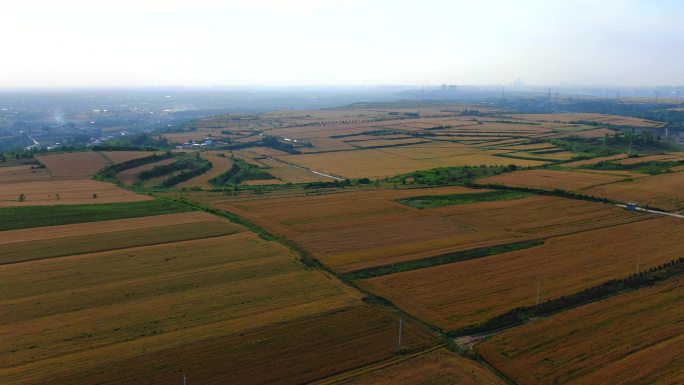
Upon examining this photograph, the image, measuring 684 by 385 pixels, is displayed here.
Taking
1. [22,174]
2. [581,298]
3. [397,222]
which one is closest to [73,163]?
[22,174]

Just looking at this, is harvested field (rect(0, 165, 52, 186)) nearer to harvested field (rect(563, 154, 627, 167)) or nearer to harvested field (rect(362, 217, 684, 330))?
harvested field (rect(362, 217, 684, 330))

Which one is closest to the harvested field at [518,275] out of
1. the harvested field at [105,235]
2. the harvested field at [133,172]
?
the harvested field at [105,235]

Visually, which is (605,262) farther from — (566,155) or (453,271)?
(566,155)

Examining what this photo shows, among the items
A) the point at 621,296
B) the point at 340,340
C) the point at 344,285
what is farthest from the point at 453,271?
the point at 340,340

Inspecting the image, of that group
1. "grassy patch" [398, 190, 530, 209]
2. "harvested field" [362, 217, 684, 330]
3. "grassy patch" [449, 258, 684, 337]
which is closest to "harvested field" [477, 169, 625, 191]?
"grassy patch" [398, 190, 530, 209]

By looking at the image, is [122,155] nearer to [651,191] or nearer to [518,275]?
[518,275]

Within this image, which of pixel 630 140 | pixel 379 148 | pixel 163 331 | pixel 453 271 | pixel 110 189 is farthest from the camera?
pixel 379 148

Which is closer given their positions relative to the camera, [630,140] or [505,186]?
[505,186]
